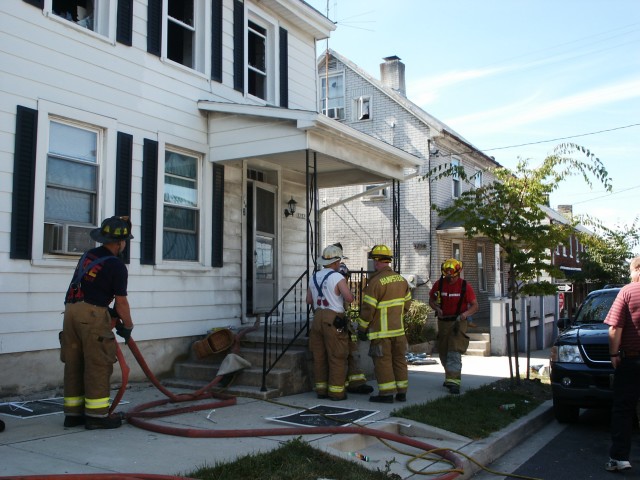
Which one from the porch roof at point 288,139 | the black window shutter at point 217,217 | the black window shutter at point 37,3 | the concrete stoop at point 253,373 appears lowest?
the concrete stoop at point 253,373

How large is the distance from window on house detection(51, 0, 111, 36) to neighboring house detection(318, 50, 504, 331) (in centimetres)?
1064

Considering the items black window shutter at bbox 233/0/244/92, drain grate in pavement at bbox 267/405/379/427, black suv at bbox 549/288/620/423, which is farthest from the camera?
black window shutter at bbox 233/0/244/92

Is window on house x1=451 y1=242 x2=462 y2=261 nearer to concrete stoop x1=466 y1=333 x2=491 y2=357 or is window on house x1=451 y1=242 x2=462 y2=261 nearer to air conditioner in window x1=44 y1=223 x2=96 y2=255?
concrete stoop x1=466 y1=333 x2=491 y2=357

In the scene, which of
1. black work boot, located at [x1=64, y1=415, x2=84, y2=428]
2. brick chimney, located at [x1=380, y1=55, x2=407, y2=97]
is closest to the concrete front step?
black work boot, located at [x1=64, y1=415, x2=84, y2=428]

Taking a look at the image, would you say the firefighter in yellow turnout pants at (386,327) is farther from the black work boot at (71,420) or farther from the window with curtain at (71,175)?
the window with curtain at (71,175)

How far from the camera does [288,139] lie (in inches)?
343

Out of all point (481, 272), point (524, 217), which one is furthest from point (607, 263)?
point (524, 217)

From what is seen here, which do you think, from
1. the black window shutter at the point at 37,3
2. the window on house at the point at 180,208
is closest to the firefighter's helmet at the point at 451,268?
the window on house at the point at 180,208

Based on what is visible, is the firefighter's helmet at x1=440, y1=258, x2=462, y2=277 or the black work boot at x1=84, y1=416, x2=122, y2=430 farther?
the firefighter's helmet at x1=440, y1=258, x2=462, y2=277

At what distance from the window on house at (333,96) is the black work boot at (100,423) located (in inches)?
646

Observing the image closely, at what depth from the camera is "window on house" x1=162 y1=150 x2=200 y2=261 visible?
29.3 feet

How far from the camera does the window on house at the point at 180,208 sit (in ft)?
29.3

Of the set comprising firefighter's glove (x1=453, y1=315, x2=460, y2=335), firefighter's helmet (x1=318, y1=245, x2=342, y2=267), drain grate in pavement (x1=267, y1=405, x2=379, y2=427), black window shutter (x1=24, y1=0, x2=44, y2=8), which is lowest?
drain grate in pavement (x1=267, y1=405, x2=379, y2=427)

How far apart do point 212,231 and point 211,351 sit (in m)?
2.01
